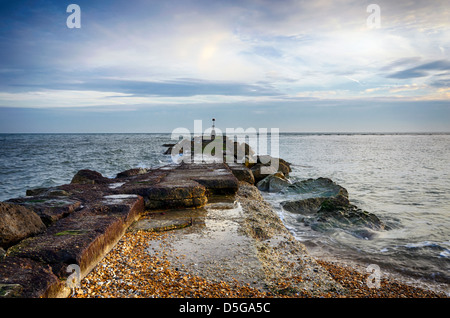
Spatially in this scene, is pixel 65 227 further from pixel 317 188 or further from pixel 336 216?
pixel 317 188

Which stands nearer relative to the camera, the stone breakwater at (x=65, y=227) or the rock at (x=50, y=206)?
the stone breakwater at (x=65, y=227)

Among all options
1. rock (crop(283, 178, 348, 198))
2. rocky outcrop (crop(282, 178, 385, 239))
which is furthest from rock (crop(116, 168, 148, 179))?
rock (crop(283, 178, 348, 198))

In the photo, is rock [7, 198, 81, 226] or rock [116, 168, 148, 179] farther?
rock [116, 168, 148, 179]

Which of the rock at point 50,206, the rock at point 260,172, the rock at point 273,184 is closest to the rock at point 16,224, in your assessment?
the rock at point 50,206

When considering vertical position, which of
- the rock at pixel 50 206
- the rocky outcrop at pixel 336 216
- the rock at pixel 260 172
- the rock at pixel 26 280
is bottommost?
the rocky outcrop at pixel 336 216

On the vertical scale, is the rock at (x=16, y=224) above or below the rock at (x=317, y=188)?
above

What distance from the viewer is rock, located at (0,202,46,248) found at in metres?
2.81

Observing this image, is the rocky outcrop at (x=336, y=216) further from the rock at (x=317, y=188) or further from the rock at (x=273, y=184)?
the rock at (x=273, y=184)

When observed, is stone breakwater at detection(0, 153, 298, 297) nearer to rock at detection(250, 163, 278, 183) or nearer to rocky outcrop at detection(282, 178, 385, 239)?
rocky outcrop at detection(282, 178, 385, 239)

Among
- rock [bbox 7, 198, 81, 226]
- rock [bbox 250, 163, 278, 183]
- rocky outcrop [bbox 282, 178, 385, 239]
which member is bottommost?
rocky outcrop [bbox 282, 178, 385, 239]

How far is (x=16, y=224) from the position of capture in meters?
2.93

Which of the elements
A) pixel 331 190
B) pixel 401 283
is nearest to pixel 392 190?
pixel 331 190

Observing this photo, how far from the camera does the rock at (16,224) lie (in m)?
2.81

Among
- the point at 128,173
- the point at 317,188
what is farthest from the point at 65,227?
the point at 317,188
